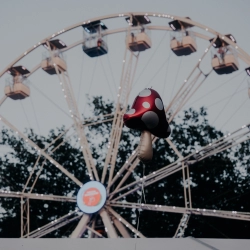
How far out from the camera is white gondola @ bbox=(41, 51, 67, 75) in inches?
766

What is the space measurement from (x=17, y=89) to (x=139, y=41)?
4.68m

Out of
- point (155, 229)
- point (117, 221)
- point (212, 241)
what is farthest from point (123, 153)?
point (212, 241)

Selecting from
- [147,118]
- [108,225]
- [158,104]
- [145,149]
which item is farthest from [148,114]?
[108,225]

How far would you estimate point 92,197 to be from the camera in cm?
1622

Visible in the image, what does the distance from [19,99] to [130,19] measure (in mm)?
4837

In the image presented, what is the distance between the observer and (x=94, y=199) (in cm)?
1617

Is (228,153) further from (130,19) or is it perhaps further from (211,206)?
(130,19)

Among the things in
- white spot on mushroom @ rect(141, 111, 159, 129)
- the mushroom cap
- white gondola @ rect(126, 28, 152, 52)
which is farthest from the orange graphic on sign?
white spot on mushroom @ rect(141, 111, 159, 129)

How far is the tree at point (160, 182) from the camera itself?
26203mm

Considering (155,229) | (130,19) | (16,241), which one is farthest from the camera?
(155,229)

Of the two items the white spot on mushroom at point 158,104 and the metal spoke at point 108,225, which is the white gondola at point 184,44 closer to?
the metal spoke at point 108,225

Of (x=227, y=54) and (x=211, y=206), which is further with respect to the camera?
(x=211, y=206)

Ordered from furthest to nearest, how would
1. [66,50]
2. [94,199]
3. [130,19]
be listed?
[66,50] < [130,19] < [94,199]

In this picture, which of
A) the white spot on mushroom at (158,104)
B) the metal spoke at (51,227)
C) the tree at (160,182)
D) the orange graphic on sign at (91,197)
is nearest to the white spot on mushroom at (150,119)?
the white spot on mushroom at (158,104)
